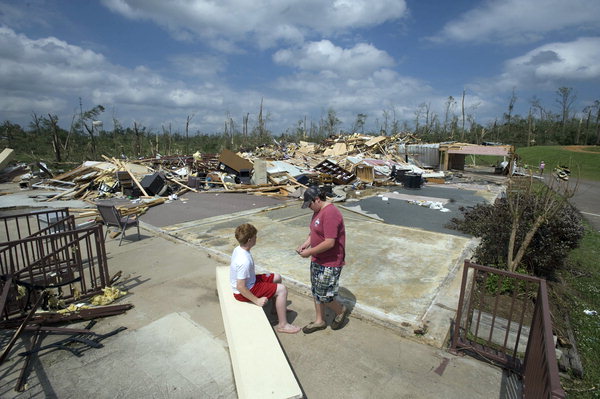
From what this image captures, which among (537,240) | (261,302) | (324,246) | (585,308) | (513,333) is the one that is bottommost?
(585,308)

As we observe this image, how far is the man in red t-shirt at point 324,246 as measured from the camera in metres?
3.16

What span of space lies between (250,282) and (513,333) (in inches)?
112

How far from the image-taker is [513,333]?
3.38m

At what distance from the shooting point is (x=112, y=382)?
283 cm

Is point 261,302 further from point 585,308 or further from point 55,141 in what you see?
A: point 55,141

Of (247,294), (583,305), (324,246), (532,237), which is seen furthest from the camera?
(583,305)

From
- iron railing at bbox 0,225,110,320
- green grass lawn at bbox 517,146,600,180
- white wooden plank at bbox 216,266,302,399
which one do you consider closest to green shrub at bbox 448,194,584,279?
white wooden plank at bbox 216,266,302,399

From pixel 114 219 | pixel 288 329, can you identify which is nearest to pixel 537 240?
pixel 288 329

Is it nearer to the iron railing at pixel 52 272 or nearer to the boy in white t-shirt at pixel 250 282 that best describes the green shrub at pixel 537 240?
the boy in white t-shirt at pixel 250 282

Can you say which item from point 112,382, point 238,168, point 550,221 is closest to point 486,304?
point 550,221

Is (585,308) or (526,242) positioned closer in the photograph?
(526,242)

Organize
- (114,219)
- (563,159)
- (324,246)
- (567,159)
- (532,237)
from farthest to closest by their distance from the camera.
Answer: (563,159), (567,159), (114,219), (532,237), (324,246)

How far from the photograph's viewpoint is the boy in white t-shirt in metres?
3.31

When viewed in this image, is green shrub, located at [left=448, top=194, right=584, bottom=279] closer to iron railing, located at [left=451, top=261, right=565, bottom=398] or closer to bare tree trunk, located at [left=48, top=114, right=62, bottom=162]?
iron railing, located at [left=451, top=261, right=565, bottom=398]
